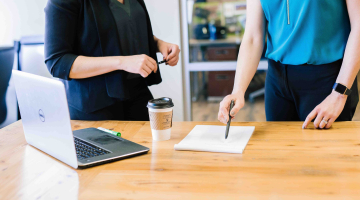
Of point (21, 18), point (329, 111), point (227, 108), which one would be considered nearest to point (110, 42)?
point (227, 108)

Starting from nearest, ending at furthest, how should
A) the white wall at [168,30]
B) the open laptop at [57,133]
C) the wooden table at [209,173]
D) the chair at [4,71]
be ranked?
the wooden table at [209,173]
the open laptop at [57,133]
the chair at [4,71]
the white wall at [168,30]

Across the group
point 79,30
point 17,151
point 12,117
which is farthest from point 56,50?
point 12,117

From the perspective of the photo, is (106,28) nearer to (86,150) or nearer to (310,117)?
(86,150)

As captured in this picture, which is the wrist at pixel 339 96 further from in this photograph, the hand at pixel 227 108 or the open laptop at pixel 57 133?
the open laptop at pixel 57 133

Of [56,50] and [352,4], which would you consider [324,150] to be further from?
[56,50]

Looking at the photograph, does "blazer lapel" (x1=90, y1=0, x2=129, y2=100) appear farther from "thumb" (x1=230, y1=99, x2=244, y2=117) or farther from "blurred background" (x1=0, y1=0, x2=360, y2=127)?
"blurred background" (x1=0, y1=0, x2=360, y2=127)

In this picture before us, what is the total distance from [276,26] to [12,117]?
2596 mm

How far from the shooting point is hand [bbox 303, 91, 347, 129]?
45.2 inches

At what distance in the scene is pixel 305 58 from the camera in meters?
1.23

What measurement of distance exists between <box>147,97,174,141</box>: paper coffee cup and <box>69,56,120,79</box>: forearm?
31 cm

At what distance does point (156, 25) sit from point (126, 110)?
167 cm

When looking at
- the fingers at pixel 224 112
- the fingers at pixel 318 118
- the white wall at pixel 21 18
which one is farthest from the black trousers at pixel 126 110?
the white wall at pixel 21 18

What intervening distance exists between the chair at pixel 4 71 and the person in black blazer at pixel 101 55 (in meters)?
1.54

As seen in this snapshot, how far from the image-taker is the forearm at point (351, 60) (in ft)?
3.76
